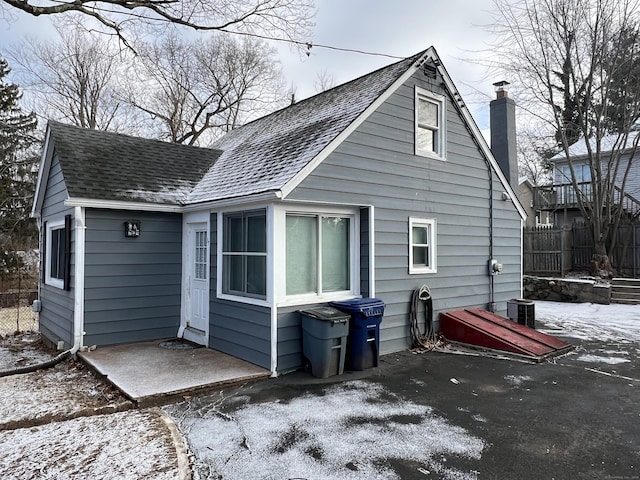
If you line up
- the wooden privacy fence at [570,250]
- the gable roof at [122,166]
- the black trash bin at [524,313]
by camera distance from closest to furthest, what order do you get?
1. the gable roof at [122,166]
2. the black trash bin at [524,313]
3. the wooden privacy fence at [570,250]

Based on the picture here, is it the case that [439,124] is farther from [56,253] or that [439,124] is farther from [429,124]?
[56,253]

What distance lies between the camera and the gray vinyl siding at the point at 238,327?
19.2 feet

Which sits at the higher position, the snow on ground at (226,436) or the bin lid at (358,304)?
the bin lid at (358,304)

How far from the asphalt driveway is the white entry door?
2.47 metres

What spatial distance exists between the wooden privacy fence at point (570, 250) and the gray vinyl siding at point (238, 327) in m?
13.1

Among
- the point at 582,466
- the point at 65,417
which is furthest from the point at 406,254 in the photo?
the point at 65,417

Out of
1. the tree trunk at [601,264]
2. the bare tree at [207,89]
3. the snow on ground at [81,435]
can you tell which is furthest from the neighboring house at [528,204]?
the snow on ground at [81,435]

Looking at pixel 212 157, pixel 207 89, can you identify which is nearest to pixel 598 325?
pixel 212 157

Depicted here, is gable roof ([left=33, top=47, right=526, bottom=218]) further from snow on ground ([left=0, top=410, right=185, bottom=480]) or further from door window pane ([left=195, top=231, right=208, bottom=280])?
snow on ground ([left=0, top=410, right=185, bottom=480])

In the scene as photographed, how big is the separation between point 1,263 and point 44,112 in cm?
768

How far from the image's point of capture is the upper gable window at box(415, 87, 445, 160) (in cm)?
765

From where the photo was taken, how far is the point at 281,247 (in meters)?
5.85

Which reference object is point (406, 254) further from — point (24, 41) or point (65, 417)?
point (24, 41)

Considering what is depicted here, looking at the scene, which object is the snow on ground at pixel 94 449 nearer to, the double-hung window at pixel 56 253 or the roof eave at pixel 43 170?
the double-hung window at pixel 56 253
